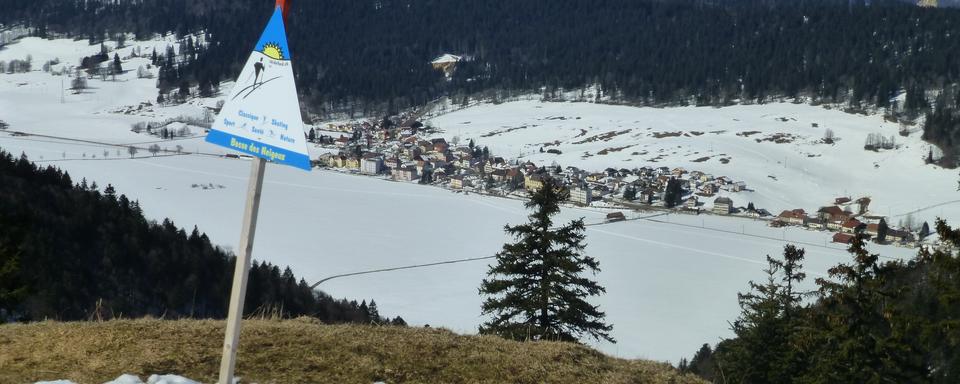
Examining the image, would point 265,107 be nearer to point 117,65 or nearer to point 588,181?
point 588,181

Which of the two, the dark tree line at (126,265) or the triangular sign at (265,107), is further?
the dark tree line at (126,265)

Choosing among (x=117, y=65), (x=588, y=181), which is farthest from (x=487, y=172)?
(x=117, y=65)

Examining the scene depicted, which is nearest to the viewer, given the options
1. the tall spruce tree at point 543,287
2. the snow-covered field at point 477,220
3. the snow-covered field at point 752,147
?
the tall spruce tree at point 543,287

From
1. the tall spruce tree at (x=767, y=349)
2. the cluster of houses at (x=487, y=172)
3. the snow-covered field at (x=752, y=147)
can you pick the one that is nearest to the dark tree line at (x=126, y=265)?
the tall spruce tree at (x=767, y=349)

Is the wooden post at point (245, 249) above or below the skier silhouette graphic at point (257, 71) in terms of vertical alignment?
below

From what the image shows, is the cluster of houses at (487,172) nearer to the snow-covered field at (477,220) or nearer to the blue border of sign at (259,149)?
the snow-covered field at (477,220)

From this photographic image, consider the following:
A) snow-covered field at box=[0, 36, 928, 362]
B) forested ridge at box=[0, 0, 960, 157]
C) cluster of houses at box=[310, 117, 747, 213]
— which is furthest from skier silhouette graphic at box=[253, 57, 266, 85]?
forested ridge at box=[0, 0, 960, 157]

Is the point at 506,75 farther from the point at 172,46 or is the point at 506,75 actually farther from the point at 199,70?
the point at 172,46
